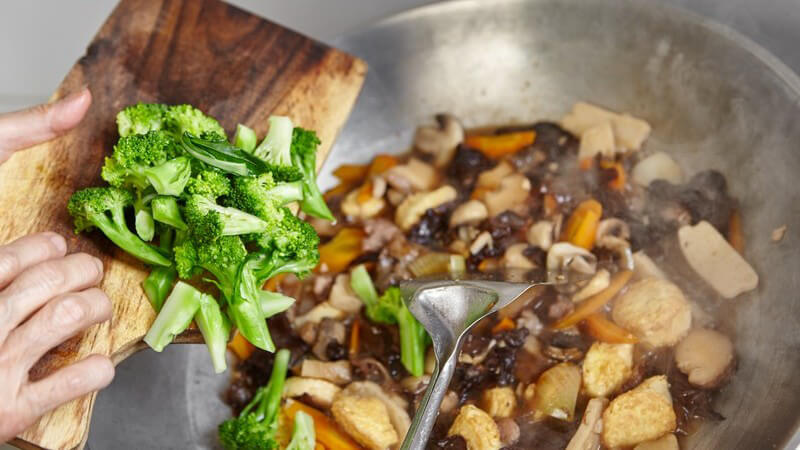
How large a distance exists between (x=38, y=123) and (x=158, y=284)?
0.64 meters

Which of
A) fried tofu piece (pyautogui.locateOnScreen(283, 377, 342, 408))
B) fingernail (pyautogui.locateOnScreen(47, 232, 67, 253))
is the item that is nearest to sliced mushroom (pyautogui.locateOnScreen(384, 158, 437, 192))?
fried tofu piece (pyautogui.locateOnScreen(283, 377, 342, 408))

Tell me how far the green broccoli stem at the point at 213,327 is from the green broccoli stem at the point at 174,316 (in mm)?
22

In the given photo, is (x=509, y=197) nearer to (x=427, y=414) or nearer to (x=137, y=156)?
(x=427, y=414)

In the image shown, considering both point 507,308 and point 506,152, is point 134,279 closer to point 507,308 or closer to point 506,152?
point 507,308

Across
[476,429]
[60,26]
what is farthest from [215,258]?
[60,26]

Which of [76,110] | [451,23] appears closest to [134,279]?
[76,110]

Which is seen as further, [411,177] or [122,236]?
[411,177]

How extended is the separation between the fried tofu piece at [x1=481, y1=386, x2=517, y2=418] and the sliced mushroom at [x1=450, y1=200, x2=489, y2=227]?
70 centimetres

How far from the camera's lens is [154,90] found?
2566mm

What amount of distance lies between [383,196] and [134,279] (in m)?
1.12

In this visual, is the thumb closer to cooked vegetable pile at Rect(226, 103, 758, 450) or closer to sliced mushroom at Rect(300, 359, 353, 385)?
cooked vegetable pile at Rect(226, 103, 758, 450)

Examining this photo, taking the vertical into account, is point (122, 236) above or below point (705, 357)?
above

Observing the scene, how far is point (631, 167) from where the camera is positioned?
9.65 ft

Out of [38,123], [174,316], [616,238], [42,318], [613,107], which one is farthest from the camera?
[613,107]
